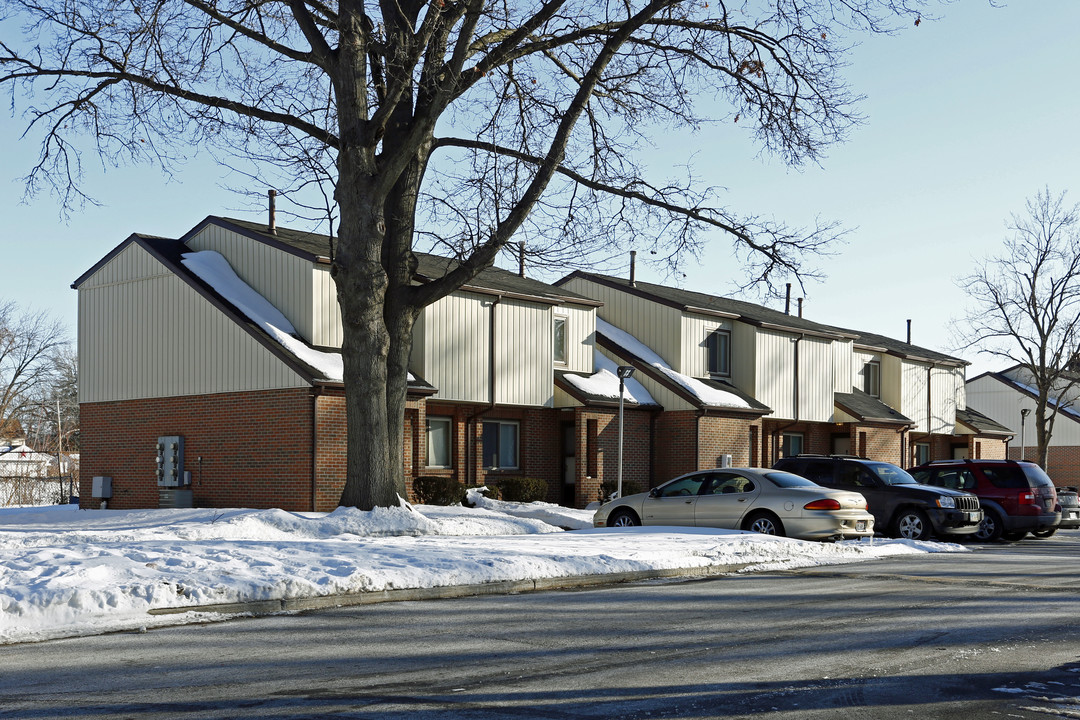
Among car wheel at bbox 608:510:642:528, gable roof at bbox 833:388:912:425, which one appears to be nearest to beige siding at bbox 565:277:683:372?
gable roof at bbox 833:388:912:425

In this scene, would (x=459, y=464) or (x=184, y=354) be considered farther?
(x=459, y=464)

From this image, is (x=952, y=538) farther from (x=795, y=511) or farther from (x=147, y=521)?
(x=147, y=521)

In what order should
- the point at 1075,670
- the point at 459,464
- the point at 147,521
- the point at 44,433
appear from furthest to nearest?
the point at 44,433
the point at 459,464
the point at 147,521
the point at 1075,670

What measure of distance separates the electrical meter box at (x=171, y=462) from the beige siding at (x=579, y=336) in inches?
438

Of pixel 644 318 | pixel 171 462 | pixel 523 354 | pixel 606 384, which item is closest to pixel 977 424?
pixel 644 318

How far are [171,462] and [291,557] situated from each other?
52.2 feet

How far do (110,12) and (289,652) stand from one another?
1458 cm

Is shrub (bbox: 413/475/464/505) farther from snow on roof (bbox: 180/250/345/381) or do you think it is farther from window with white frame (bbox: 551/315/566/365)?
window with white frame (bbox: 551/315/566/365)

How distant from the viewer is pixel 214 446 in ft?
89.5

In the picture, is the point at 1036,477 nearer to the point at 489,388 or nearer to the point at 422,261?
the point at 489,388

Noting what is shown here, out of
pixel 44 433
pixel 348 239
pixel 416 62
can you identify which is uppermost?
pixel 416 62

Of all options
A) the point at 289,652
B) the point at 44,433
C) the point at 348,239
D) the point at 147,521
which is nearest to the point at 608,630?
the point at 289,652

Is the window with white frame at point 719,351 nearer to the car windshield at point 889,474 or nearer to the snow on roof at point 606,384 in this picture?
the snow on roof at point 606,384

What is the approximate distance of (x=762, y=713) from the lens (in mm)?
6504
